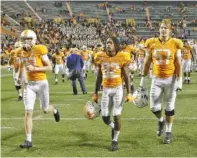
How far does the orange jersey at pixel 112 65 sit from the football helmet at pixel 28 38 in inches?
47.9

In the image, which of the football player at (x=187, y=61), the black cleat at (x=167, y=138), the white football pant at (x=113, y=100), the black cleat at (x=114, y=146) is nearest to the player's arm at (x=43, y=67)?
the white football pant at (x=113, y=100)

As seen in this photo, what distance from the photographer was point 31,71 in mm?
8086

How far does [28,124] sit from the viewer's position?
7.89m

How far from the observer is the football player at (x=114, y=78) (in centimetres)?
750

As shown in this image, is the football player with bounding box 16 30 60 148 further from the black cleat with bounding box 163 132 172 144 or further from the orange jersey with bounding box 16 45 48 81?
the black cleat with bounding box 163 132 172 144

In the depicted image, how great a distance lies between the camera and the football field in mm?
7410

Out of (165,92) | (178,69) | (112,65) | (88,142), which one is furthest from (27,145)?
(178,69)

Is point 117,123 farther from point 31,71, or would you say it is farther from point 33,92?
point 31,71

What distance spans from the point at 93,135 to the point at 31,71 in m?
1.77

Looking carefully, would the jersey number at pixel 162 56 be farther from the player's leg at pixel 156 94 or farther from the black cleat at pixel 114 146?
the black cleat at pixel 114 146

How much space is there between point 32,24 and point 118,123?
137ft

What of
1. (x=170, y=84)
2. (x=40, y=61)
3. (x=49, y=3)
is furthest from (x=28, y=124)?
(x=49, y=3)

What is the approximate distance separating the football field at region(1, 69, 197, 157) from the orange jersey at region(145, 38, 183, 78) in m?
1.24

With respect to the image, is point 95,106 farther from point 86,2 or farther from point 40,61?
point 86,2
